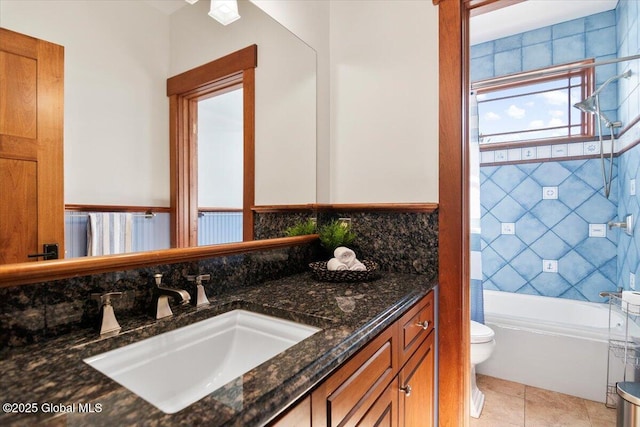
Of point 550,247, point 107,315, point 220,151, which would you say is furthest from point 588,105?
point 107,315

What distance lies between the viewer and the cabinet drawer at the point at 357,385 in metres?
0.66

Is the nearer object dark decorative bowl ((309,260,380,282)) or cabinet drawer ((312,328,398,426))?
cabinet drawer ((312,328,398,426))

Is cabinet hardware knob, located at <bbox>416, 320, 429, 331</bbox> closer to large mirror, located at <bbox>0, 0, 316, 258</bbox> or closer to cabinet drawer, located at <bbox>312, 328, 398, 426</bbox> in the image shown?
cabinet drawer, located at <bbox>312, 328, 398, 426</bbox>

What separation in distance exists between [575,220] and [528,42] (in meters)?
1.63

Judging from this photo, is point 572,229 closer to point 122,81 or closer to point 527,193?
point 527,193

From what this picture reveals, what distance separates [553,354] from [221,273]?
7.18ft

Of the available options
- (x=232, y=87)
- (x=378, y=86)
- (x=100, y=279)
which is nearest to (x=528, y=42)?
(x=378, y=86)

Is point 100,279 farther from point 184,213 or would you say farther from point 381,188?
point 381,188

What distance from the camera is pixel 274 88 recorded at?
1.50m

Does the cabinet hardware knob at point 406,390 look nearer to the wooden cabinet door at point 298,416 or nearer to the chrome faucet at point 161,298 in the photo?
the wooden cabinet door at point 298,416

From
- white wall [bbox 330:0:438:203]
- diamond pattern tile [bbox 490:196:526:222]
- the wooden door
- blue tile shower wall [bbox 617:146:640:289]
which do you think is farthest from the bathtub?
the wooden door

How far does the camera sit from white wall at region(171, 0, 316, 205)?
Result: 3.65 ft

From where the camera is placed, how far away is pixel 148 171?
96cm

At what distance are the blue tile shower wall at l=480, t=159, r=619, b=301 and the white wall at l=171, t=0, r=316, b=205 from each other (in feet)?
7.52
